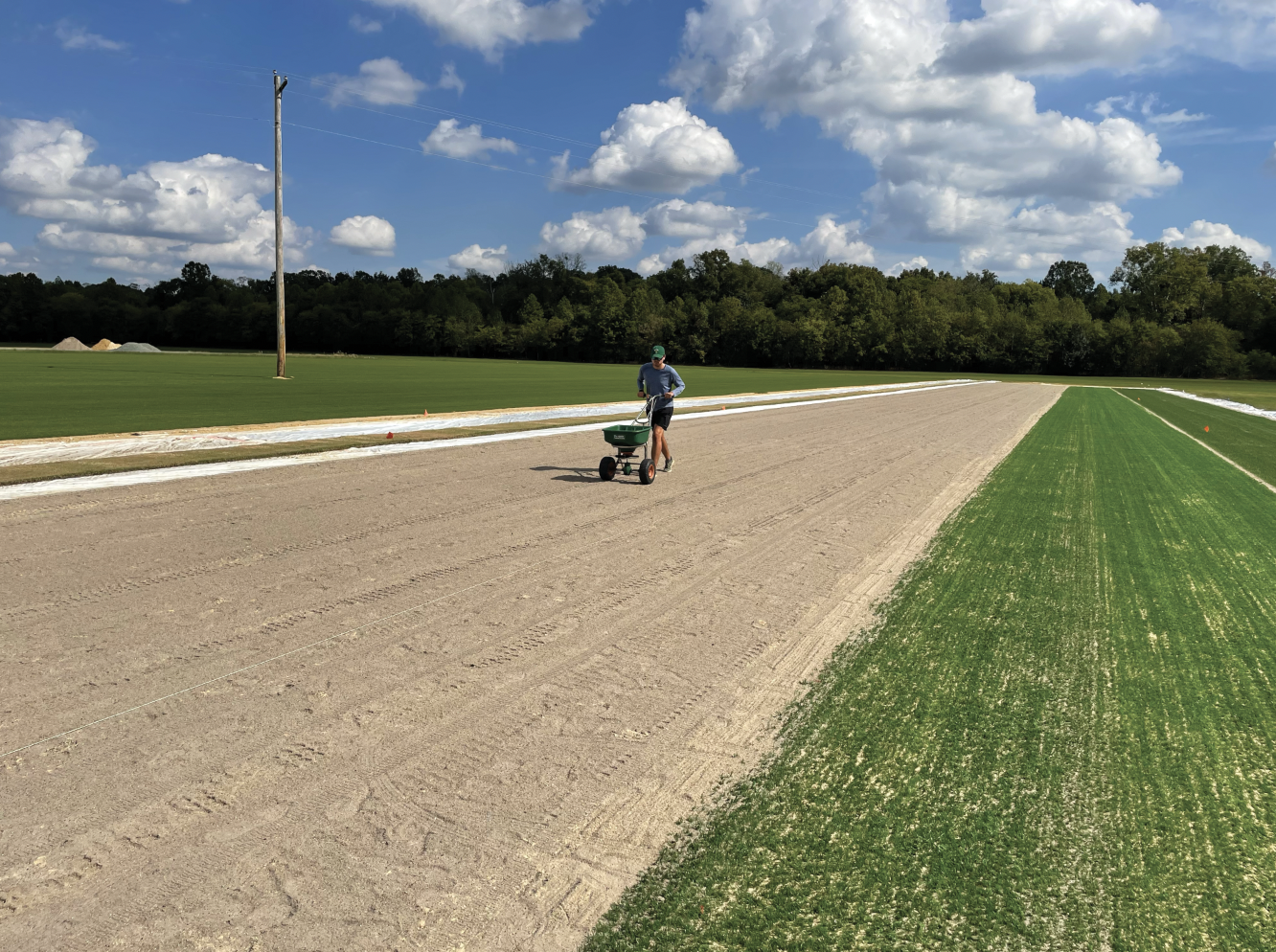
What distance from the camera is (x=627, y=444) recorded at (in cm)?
1198

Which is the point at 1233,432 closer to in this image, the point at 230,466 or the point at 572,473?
the point at 572,473

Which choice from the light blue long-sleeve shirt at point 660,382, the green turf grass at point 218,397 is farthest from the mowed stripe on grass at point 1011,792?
the green turf grass at point 218,397

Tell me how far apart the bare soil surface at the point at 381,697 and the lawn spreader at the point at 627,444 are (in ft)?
5.42

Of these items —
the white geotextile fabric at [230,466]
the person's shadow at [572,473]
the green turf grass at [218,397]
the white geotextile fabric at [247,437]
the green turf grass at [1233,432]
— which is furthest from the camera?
the green turf grass at [218,397]

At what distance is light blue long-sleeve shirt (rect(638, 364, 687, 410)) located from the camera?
1238 centimetres

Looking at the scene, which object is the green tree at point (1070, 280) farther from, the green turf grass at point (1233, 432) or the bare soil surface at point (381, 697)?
the bare soil surface at point (381, 697)

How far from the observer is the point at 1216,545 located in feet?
31.2

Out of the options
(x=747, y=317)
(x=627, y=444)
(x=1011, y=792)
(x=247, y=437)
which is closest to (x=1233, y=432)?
(x=627, y=444)

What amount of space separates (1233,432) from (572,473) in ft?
83.8

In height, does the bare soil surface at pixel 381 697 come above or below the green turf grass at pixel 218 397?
below

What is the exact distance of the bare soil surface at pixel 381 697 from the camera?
10.4 ft

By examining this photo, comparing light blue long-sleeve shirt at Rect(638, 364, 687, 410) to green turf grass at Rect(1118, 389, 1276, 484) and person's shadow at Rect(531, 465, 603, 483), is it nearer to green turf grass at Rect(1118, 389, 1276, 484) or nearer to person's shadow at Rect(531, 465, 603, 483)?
person's shadow at Rect(531, 465, 603, 483)

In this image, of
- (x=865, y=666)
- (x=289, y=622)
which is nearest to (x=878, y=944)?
(x=865, y=666)

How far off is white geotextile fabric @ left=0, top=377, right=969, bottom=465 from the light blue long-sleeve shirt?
8460 millimetres
